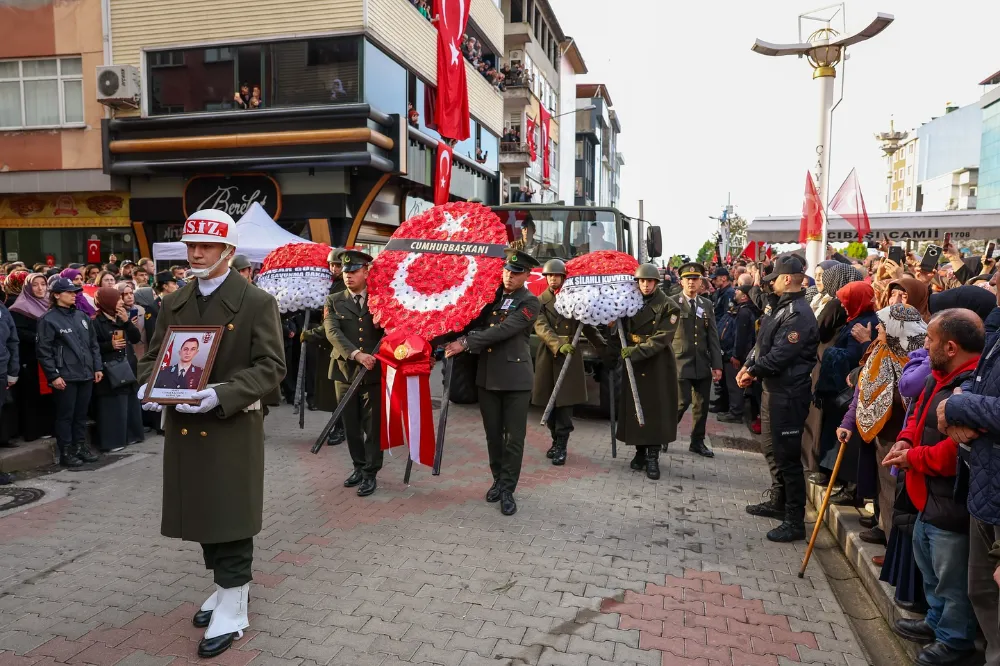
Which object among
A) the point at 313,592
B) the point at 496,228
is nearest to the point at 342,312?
the point at 496,228

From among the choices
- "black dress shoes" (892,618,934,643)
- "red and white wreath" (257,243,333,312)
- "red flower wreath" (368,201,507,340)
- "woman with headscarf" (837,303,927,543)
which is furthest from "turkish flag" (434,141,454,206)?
"black dress shoes" (892,618,934,643)

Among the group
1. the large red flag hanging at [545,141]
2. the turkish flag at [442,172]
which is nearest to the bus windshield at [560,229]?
the turkish flag at [442,172]

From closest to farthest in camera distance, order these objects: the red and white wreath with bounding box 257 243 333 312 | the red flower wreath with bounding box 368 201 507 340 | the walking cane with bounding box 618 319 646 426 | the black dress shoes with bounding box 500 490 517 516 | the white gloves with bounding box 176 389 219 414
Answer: the white gloves with bounding box 176 389 219 414
the black dress shoes with bounding box 500 490 517 516
the red flower wreath with bounding box 368 201 507 340
the walking cane with bounding box 618 319 646 426
the red and white wreath with bounding box 257 243 333 312

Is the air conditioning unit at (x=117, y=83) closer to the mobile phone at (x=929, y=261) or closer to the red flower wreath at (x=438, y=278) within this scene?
the red flower wreath at (x=438, y=278)

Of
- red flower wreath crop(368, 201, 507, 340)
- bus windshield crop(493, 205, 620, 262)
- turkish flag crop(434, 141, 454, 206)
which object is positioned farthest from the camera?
turkish flag crop(434, 141, 454, 206)

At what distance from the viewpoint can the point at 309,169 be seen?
17.1 meters

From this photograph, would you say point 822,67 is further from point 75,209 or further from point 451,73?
point 75,209

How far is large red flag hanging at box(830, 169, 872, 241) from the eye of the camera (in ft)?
46.9

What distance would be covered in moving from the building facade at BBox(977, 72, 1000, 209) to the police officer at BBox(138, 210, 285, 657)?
244ft

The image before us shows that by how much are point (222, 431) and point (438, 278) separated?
2713 millimetres

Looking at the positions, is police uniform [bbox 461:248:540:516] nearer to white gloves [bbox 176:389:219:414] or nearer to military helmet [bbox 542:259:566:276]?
military helmet [bbox 542:259:566:276]

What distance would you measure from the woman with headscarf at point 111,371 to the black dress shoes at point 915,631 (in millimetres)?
7321

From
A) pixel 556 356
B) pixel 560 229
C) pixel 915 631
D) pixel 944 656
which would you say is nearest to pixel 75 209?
pixel 560 229

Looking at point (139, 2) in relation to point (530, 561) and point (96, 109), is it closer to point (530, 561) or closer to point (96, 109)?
point (96, 109)
